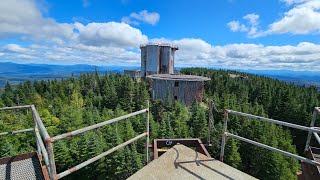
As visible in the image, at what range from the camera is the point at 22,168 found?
4.49 metres

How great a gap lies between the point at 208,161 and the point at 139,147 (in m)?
25.3

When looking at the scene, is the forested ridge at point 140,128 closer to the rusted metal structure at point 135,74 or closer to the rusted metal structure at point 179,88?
the rusted metal structure at point 179,88

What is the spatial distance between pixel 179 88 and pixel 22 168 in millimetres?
37182

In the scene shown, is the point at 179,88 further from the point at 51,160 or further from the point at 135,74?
the point at 51,160

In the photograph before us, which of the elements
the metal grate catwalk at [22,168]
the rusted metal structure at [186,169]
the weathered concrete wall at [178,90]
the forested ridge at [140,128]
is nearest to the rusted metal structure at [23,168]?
the metal grate catwalk at [22,168]

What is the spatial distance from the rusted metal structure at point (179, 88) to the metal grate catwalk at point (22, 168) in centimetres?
3555

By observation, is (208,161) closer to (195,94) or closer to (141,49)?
(195,94)

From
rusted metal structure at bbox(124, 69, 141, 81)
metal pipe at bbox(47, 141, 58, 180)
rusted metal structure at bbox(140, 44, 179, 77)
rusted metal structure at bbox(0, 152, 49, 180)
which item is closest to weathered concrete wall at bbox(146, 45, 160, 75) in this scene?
rusted metal structure at bbox(140, 44, 179, 77)

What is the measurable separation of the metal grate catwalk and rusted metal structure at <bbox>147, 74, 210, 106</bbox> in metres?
35.5

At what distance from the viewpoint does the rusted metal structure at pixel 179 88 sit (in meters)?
40.3

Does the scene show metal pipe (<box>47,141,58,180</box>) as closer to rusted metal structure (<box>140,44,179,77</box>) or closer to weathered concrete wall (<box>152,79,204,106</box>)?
weathered concrete wall (<box>152,79,204,106</box>)

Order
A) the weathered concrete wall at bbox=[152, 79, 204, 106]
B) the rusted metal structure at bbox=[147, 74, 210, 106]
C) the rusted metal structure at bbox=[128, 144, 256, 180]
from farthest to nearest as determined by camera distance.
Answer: the weathered concrete wall at bbox=[152, 79, 204, 106], the rusted metal structure at bbox=[147, 74, 210, 106], the rusted metal structure at bbox=[128, 144, 256, 180]

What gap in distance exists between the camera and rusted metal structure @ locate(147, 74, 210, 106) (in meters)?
40.3

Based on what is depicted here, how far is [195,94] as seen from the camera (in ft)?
136
